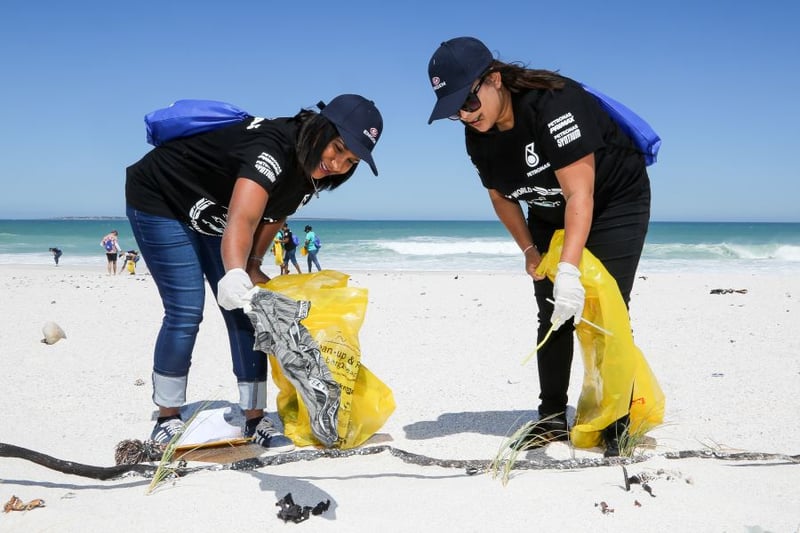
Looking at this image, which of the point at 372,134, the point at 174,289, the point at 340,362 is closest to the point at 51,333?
the point at 174,289

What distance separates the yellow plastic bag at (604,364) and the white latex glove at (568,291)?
0.48 ft

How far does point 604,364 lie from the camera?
252 cm

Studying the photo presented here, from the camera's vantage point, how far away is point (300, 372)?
95.7 inches

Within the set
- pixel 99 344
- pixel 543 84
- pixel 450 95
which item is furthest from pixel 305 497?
pixel 99 344

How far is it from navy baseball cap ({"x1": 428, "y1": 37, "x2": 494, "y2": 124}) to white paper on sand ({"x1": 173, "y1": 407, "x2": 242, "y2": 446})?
1.53 meters

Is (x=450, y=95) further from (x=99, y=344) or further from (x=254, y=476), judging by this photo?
(x=99, y=344)

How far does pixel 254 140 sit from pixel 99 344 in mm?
3570

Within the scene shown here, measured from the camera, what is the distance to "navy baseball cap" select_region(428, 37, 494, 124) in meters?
2.29

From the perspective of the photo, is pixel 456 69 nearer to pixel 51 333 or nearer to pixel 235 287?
pixel 235 287

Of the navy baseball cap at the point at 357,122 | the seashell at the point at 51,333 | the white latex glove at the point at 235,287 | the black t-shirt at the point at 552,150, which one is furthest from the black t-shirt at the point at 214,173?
the seashell at the point at 51,333

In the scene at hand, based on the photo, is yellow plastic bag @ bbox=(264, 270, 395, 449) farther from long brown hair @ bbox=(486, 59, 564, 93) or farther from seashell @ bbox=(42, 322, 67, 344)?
seashell @ bbox=(42, 322, 67, 344)

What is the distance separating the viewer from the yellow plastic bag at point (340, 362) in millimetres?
2633

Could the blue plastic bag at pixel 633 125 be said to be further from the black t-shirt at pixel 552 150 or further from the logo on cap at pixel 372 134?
the logo on cap at pixel 372 134

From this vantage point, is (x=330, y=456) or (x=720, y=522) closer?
(x=720, y=522)
